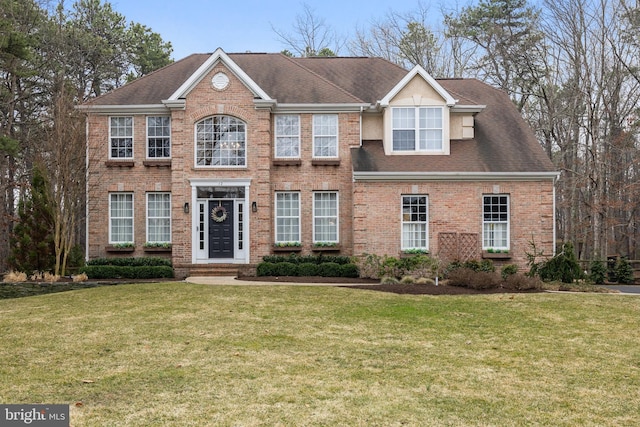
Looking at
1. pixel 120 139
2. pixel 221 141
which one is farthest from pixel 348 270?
pixel 120 139

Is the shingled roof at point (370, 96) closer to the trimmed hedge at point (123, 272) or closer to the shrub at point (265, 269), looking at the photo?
the shrub at point (265, 269)

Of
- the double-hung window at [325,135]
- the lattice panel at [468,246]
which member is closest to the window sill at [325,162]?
the double-hung window at [325,135]

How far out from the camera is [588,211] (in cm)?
3169

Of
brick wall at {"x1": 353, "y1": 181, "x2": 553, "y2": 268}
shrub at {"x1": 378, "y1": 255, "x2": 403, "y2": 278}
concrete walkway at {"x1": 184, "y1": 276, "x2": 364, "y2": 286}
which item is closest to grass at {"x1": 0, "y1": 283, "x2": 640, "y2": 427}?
concrete walkway at {"x1": 184, "y1": 276, "x2": 364, "y2": 286}

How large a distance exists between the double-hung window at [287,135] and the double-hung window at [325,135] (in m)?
0.69

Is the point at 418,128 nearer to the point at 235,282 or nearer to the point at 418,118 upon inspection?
the point at 418,118

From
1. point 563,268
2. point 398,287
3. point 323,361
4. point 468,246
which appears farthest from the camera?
point 468,246

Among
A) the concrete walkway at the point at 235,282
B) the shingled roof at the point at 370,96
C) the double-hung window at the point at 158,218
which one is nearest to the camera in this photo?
the concrete walkway at the point at 235,282

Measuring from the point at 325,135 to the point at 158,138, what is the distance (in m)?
6.45

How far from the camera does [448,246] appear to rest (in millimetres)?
20578

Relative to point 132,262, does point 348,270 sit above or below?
below

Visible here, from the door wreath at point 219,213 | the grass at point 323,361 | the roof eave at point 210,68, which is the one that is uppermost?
the roof eave at point 210,68

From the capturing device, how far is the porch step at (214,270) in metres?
20.4

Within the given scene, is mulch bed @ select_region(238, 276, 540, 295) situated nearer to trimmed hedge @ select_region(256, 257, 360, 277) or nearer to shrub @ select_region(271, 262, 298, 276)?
trimmed hedge @ select_region(256, 257, 360, 277)
